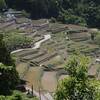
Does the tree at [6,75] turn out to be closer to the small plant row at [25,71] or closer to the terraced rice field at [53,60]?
the small plant row at [25,71]

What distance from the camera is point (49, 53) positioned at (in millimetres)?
29844

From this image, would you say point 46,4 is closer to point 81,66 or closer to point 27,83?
point 27,83

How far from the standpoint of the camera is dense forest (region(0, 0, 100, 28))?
57.1 m

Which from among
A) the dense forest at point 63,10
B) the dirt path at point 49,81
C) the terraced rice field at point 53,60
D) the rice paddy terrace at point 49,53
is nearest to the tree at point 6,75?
the rice paddy terrace at point 49,53

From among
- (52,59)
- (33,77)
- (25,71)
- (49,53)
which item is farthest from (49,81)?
(49,53)

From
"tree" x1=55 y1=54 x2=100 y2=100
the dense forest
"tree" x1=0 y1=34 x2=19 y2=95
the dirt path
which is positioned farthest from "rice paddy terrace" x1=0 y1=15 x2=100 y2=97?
the dense forest

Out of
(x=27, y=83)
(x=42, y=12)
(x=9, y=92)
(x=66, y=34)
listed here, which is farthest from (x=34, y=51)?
(x=42, y=12)

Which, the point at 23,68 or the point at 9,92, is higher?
the point at 9,92

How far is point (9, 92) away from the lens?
38.2 feet

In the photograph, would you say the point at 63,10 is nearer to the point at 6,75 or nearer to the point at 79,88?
the point at 6,75

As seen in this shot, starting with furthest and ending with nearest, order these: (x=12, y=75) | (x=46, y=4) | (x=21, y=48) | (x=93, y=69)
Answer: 1. (x=46, y=4)
2. (x=21, y=48)
3. (x=93, y=69)
4. (x=12, y=75)

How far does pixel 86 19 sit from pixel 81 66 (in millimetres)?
53525

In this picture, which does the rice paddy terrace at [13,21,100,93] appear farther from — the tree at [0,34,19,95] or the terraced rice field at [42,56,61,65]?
the tree at [0,34,19,95]

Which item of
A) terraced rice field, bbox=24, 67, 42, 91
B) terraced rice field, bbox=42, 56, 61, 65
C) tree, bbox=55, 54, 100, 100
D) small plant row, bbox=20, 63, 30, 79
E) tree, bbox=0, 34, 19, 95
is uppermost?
tree, bbox=55, 54, 100, 100
